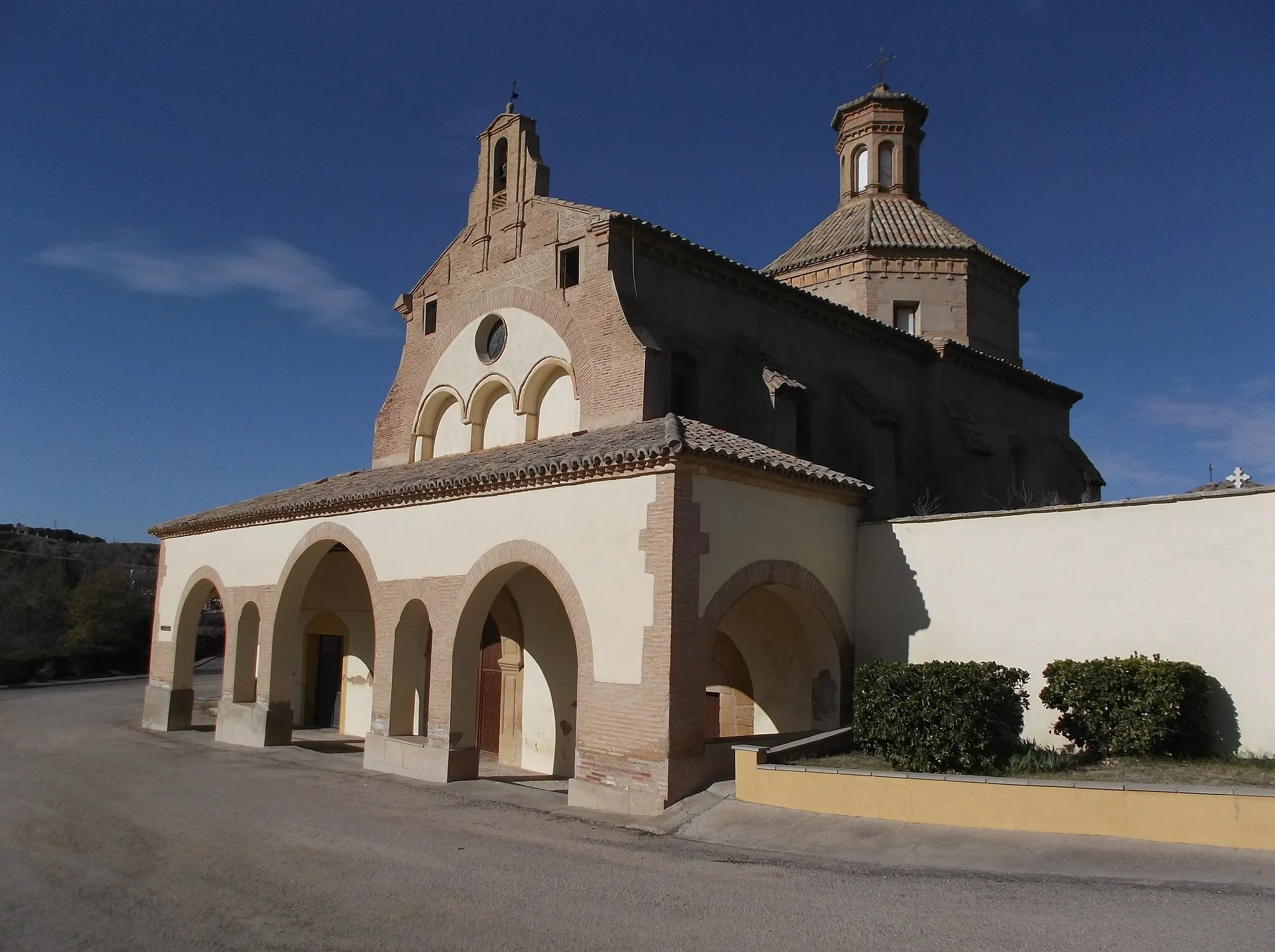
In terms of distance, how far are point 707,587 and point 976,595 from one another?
3.82m

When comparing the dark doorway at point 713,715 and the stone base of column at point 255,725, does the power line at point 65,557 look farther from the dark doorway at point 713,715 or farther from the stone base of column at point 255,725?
the dark doorway at point 713,715

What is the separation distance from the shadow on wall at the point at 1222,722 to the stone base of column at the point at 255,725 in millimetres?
14984

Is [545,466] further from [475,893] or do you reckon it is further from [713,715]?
[475,893]

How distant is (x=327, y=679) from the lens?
2288 cm

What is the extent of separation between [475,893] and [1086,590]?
8067 mm

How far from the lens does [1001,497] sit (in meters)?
21.2

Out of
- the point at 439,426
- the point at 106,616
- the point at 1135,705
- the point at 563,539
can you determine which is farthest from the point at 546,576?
the point at 106,616

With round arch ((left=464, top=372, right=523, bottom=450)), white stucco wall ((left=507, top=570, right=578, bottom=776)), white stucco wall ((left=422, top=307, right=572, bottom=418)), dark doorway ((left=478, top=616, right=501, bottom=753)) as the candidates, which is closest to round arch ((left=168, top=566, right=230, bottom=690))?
white stucco wall ((left=422, top=307, right=572, bottom=418))

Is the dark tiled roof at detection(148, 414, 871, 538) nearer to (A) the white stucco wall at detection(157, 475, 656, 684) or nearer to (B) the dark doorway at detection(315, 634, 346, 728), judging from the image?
(A) the white stucco wall at detection(157, 475, 656, 684)

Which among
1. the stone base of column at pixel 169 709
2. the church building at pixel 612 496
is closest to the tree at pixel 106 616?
the stone base of column at pixel 169 709

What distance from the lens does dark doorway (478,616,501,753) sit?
17734mm

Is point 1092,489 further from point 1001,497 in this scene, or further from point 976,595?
point 976,595

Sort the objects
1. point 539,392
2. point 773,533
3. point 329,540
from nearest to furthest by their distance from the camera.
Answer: point 773,533 < point 539,392 < point 329,540

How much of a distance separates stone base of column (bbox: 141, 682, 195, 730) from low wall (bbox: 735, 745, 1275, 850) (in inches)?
624
